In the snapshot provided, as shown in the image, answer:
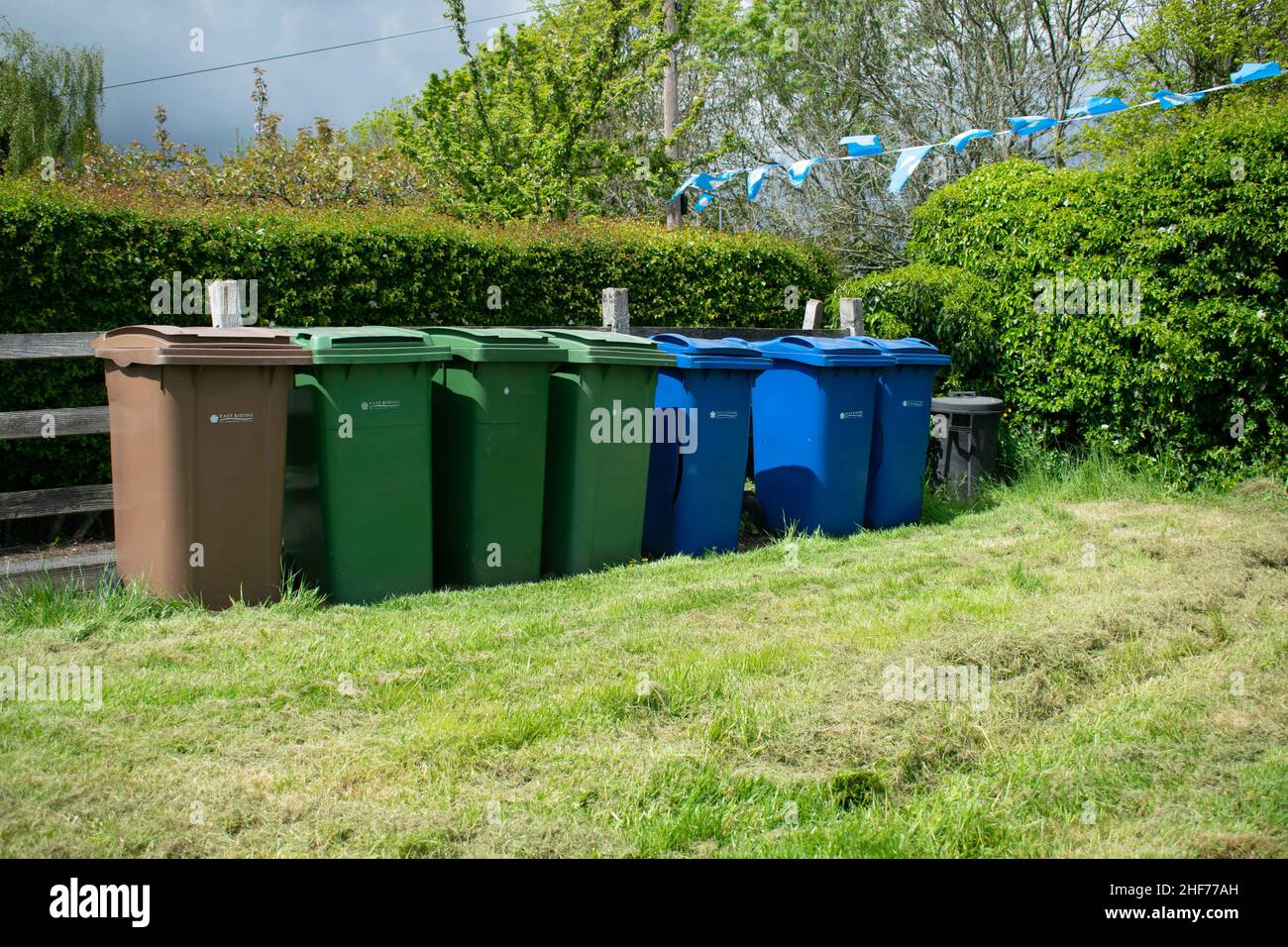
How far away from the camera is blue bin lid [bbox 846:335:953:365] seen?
323 inches

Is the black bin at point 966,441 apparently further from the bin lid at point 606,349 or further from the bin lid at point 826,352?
the bin lid at point 606,349

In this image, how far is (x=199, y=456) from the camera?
5.00 m

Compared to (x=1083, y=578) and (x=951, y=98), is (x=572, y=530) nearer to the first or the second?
(x=1083, y=578)

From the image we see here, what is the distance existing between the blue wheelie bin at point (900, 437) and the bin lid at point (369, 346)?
3.92 metres

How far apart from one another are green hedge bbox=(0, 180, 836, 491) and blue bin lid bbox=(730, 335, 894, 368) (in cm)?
189

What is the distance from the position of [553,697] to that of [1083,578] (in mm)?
3798

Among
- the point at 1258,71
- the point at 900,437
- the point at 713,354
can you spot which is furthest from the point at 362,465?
the point at 1258,71

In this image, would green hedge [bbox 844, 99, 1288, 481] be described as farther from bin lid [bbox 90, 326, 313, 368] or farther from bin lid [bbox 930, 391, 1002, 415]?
bin lid [bbox 90, 326, 313, 368]

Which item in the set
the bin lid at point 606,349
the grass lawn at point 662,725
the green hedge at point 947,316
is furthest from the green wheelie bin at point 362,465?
the green hedge at point 947,316

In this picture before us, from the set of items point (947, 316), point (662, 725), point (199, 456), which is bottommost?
point (662, 725)

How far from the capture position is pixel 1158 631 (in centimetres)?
515

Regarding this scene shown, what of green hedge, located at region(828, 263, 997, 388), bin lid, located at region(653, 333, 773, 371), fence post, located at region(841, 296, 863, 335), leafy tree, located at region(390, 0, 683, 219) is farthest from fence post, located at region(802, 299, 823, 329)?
leafy tree, located at region(390, 0, 683, 219)

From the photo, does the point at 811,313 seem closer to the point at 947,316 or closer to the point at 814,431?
the point at 947,316

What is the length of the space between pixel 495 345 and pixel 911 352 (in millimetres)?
3909
